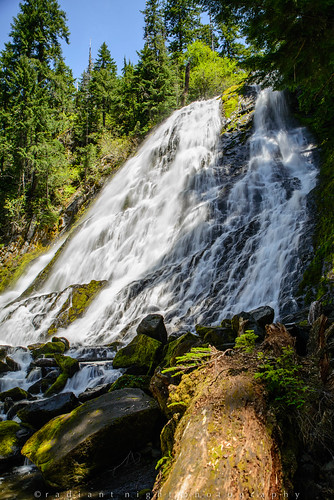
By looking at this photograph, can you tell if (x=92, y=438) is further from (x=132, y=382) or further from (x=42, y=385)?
(x=42, y=385)

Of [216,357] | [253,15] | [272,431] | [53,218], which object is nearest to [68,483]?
[216,357]

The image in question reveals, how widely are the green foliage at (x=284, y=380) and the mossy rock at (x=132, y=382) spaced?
3542mm

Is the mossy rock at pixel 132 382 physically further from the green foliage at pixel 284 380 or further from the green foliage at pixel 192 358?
the green foliage at pixel 284 380

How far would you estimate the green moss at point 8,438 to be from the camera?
4848mm

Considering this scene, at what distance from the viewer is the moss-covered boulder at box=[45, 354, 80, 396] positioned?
720 centimetres

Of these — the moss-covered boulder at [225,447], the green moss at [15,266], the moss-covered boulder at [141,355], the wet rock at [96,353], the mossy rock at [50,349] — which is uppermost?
the green moss at [15,266]

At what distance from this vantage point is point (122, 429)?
4180 millimetres

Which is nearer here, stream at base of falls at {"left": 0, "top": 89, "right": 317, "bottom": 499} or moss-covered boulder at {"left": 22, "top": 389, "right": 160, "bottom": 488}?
moss-covered boulder at {"left": 22, "top": 389, "right": 160, "bottom": 488}

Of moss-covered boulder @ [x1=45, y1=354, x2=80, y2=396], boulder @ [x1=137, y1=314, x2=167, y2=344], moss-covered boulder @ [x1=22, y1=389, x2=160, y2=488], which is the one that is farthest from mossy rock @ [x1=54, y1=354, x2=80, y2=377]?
moss-covered boulder @ [x1=22, y1=389, x2=160, y2=488]

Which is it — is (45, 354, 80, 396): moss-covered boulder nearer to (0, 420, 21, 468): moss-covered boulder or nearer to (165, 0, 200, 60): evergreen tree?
(0, 420, 21, 468): moss-covered boulder

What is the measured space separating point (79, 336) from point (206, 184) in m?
9.92

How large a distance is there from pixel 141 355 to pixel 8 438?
284cm

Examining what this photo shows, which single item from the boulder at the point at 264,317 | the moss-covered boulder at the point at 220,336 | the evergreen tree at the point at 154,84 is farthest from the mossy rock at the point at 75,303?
the evergreen tree at the point at 154,84

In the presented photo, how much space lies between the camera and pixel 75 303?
13094mm
